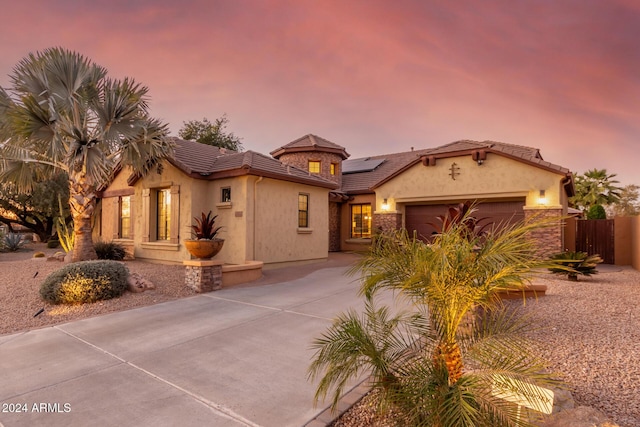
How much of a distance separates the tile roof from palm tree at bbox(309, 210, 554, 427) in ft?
30.5

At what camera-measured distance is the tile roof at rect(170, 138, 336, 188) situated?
38.1ft

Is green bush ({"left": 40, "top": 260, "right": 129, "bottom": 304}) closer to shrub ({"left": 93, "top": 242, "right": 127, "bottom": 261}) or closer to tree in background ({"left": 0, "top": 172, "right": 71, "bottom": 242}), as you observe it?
shrub ({"left": 93, "top": 242, "right": 127, "bottom": 261})

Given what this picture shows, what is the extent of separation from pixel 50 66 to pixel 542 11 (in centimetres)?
1488

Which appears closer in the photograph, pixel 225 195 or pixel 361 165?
pixel 225 195

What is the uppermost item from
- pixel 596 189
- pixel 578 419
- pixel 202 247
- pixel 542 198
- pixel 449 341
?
pixel 596 189

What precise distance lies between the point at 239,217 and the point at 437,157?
924 cm

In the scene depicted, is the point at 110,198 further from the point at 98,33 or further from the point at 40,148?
the point at 98,33

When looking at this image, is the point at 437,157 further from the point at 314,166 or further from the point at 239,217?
the point at 239,217

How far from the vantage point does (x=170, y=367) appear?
4.27 meters

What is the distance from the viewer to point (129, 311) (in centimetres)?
700

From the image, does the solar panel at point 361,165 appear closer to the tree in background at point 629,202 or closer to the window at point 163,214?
the window at point 163,214

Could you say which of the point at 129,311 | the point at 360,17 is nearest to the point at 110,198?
the point at 129,311

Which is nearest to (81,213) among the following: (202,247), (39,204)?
(202,247)

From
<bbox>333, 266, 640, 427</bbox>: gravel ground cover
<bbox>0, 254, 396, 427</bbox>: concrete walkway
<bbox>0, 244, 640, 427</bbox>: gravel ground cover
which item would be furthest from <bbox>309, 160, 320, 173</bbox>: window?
<bbox>333, 266, 640, 427</bbox>: gravel ground cover
